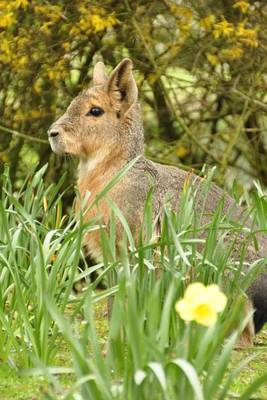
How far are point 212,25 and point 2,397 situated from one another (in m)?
4.84

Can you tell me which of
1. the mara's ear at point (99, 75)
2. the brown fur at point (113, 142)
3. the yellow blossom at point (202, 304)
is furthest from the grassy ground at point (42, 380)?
the mara's ear at point (99, 75)

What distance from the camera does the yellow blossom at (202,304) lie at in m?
2.62

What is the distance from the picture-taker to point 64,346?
491 cm

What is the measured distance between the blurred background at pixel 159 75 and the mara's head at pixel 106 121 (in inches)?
81.4

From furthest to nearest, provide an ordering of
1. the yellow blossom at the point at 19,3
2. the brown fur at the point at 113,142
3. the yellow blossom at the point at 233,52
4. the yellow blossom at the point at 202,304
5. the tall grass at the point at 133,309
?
the yellow blossom at the point at 233,52 → the yellow blossom at the point at 19,3 → the brown fur at the point at 113,142 → the tall grass at the point at 133,309 → the yellow blossom at the point at 202,304

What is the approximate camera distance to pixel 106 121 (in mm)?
6047

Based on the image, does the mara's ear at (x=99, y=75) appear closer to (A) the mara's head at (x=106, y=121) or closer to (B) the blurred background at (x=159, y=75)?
(A) the mara's head at (x=106, y=121)

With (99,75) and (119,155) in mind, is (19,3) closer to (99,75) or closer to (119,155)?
(99,75)

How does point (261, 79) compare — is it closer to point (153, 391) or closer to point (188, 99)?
point (188, 99)

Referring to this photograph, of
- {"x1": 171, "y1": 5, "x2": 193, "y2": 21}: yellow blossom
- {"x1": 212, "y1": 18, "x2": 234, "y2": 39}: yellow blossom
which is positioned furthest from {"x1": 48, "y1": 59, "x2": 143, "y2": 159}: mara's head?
{"x1": 171, "y1": 5, "x2": 193, "y2": 21}: yellow blossom

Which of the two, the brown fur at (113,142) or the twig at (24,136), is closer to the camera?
the brown fur at (113,142)

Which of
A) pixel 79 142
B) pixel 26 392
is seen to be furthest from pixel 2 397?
pixel 79 142

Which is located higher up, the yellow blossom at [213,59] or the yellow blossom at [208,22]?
the yellow blossom at [208,22]

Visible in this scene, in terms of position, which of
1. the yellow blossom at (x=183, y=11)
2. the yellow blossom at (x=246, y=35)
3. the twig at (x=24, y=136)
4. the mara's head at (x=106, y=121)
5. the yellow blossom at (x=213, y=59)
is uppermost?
the mara's head at (x=106, y=121)
